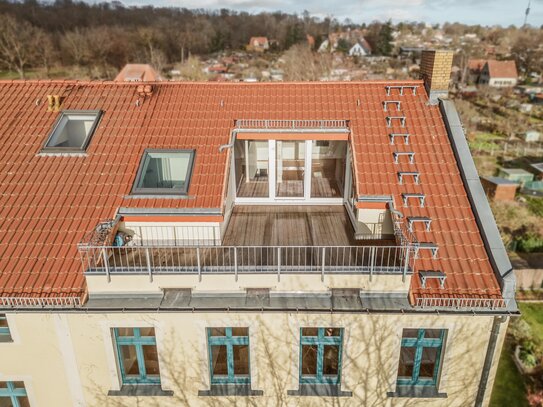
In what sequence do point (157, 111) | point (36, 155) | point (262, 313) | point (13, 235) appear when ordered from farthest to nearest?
1. point (157, 111)
2. point (36, 155)
3. point (13, 235)
4. point (262, 313)

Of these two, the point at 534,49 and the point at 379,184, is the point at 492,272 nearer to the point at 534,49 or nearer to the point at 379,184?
the point at 379,184

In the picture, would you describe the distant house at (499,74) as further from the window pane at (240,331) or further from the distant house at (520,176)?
the window pane at (240,331)

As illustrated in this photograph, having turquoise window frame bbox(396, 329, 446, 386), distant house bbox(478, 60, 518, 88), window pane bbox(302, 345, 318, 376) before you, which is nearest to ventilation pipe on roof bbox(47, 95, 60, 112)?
window pane bbox(302, 345, 318, 376)

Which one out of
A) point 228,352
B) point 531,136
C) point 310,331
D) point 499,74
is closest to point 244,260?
point 228,352

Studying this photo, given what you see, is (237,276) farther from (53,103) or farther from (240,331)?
(53,103)

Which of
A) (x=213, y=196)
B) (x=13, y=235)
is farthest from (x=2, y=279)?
(x=213, y=196)

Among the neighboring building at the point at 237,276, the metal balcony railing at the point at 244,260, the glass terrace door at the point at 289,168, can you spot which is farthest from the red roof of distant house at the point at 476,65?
the metal balcony railing at the point at 244,260

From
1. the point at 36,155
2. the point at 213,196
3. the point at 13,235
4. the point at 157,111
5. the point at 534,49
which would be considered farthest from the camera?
the point at 534,49

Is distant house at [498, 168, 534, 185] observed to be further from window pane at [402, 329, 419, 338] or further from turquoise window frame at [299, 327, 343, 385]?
turquoise window frame at [299, 327, 343, 385]
